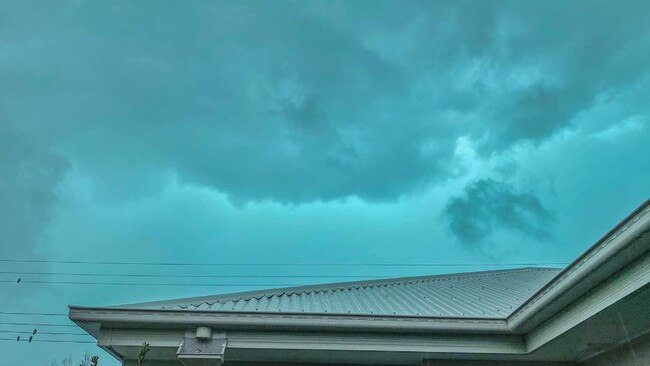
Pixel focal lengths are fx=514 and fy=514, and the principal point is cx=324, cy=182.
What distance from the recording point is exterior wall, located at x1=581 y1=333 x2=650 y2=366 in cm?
505

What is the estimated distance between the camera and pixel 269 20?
23219 mm

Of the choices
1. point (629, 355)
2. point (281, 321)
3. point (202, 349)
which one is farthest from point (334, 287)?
point (629, 355)

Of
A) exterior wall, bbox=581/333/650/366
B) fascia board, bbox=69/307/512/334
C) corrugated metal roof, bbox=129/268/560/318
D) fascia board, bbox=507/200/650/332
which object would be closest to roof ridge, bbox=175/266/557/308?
corrugated metal roof, bbox=129/268/560/318

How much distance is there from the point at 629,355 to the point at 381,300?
329 cm

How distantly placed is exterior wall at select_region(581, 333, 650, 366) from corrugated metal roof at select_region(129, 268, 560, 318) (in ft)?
3.27

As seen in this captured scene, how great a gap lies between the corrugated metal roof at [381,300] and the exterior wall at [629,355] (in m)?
1.00

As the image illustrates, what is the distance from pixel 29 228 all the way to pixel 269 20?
41.6 metres

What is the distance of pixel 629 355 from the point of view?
17.4 feet

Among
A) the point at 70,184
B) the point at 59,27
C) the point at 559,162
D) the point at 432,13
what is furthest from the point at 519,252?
the point at 59,27

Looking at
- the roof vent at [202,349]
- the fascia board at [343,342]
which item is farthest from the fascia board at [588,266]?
the roof vent at [202,349]

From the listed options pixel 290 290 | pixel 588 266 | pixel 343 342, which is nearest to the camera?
pixel 588 266

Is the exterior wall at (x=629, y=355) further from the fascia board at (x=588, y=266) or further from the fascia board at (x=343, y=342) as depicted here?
the fascia board at (x=588, y=266)

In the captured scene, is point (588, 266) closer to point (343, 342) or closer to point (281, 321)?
point (343, 342)

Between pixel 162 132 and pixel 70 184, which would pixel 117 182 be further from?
pixel 70 184
